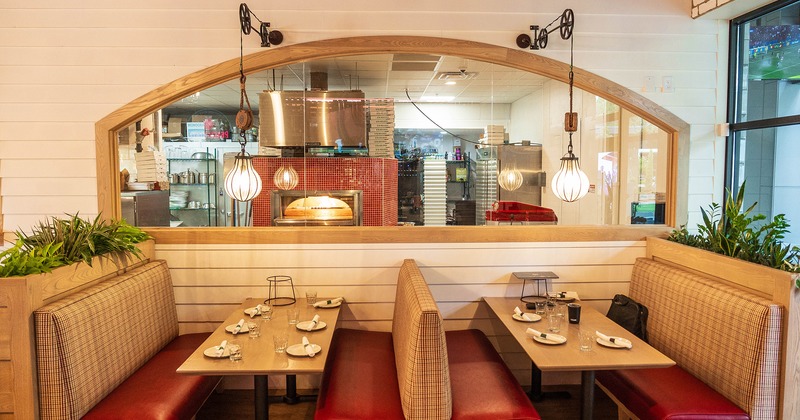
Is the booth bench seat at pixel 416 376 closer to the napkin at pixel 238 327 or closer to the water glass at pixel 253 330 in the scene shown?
the water glass at pixel 253 330

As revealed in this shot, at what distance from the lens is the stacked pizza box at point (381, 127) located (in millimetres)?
4215

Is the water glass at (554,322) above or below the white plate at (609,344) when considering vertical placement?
above

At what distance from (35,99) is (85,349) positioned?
2.42 metres

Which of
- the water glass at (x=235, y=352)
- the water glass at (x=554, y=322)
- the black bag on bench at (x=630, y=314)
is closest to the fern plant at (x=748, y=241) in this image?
the black bag on bench at (x=630, y=314)

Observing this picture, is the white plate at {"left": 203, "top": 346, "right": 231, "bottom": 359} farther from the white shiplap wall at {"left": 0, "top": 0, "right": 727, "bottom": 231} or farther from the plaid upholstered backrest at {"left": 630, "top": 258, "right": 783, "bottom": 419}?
the plaid upholstered backrest at {"left": 630, "top": 258, "right": 783, "bottom": 419}

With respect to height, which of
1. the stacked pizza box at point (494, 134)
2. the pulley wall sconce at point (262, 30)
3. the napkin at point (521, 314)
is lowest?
the napkin at point (521, 314)

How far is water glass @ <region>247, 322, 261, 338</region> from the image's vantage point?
303 cm

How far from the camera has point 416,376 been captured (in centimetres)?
254

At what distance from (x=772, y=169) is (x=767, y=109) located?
0.48 metres

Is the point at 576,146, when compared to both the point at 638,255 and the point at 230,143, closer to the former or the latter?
the point at 638,255

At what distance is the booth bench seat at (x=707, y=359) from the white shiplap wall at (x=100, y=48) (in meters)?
2.35

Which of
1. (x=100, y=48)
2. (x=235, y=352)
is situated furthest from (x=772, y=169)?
(x=100, y=48)

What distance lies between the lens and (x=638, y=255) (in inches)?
163

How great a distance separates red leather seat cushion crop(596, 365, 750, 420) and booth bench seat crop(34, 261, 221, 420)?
2.49 m
